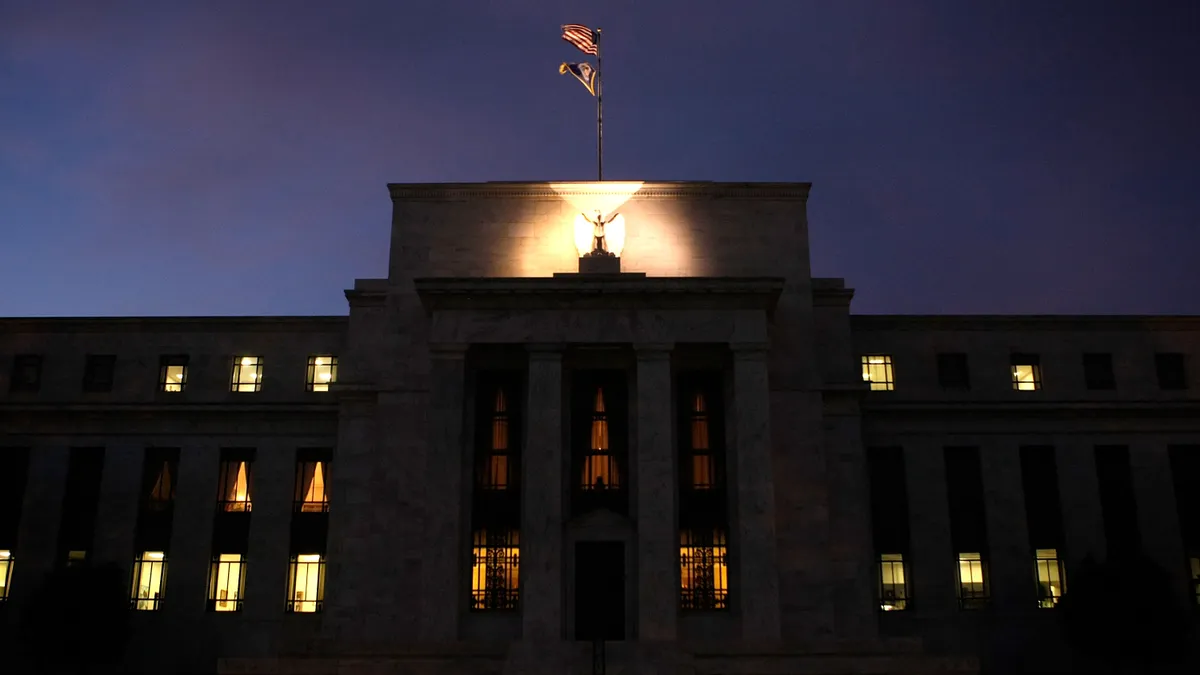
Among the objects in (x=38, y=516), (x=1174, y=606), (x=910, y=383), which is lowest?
(x=1174, y=606)

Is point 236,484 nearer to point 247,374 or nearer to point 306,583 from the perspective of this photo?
point 247,374

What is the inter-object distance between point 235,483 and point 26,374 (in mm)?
12517

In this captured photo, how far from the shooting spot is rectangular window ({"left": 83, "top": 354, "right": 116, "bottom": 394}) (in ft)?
168

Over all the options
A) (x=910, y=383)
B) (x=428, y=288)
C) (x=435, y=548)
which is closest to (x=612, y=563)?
(x=435, y=548)

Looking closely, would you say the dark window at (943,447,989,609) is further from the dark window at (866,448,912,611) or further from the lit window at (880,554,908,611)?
the lit window at (880,554,908,611)

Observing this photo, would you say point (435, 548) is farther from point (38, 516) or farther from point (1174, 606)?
point (1174, 606)

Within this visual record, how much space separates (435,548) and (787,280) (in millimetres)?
18896

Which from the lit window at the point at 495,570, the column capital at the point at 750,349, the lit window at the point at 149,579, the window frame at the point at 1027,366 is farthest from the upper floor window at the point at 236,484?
the window frame at the point at 1027,366

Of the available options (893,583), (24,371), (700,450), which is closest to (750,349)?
(700,450)

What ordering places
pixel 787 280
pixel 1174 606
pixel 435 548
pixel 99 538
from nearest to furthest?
pixel 435 548 < pixel 1174 606 < pixel 787 280 < pixel 99 538

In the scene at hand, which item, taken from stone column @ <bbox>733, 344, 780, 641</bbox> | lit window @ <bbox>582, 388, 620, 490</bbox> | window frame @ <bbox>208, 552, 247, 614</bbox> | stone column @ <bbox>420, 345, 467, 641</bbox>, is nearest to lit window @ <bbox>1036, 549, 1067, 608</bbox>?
stone column @ <bbox>733, 344, 780, 641</bbox>

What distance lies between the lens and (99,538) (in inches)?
1918

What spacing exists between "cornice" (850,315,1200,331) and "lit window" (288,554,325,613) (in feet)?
93.3

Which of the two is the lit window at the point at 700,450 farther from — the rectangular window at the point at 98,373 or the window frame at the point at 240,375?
the rectangular window at the point at 98,373
